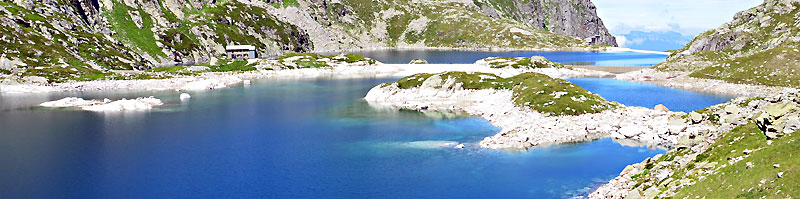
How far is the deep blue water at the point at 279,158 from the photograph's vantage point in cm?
5244

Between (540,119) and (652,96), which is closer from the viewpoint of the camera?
(540,119)

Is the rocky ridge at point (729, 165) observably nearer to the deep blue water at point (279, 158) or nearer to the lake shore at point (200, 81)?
the deep blue water at point (279, 158)

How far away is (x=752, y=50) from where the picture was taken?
6216 inches

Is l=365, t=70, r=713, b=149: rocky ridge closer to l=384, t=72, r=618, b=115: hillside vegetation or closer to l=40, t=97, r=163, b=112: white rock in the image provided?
l=384, t=72, r=618, b=115: hillside vegetation

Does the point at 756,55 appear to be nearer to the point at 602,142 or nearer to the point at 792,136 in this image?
the point at 602,142

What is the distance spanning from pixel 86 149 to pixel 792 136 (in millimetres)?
73808

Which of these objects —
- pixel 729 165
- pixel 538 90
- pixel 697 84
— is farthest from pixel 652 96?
pixel 729 165

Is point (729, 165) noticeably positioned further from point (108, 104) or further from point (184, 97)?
point (184, 97)

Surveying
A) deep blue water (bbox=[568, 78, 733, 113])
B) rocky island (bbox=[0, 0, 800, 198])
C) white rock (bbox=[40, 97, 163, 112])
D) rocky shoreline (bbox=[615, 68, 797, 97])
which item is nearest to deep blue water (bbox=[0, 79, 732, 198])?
rocky island (bbox=[0, 0, 800, 198])

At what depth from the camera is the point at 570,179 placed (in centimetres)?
5388

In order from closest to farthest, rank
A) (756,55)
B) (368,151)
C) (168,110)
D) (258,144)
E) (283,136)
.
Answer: (368,151), (258,144), (283,136), (168,110), (756,55)

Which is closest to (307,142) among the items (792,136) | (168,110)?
(168,110)

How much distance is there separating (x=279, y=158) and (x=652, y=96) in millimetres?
89824

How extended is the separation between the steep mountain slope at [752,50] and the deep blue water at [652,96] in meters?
15.4
